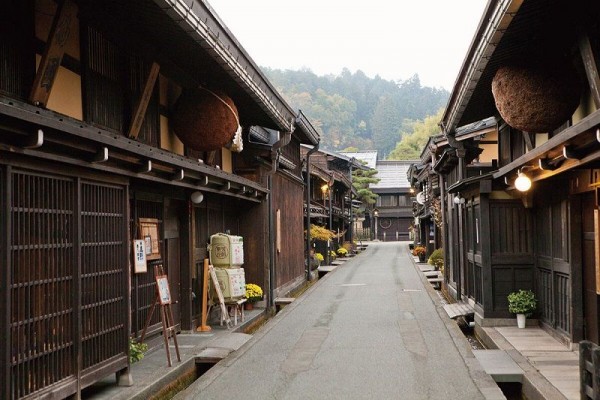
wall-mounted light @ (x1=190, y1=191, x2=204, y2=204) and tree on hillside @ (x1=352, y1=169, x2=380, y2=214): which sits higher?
tree on hillside @ (x1=352, y1=169, x2=380, y2=214)

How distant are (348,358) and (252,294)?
730 centimetres

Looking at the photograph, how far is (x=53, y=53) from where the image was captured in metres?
7.75

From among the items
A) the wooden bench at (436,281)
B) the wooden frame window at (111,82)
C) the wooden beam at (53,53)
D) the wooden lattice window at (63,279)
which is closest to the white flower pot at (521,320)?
the wooden frame window at (111,82)

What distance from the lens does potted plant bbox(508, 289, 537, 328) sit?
50.4 ft

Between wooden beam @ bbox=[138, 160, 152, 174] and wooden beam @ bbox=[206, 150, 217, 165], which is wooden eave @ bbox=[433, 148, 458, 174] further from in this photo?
wooden beam @ bbox=[138, 160, 152, 174]

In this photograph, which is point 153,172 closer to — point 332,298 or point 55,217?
point 55,217

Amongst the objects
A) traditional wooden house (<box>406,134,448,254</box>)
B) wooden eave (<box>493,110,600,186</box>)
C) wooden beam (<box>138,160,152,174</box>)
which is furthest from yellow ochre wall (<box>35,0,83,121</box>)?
traditional wooden house (<box>406,134,448,254</box>)

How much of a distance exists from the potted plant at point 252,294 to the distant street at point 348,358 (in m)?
0.92

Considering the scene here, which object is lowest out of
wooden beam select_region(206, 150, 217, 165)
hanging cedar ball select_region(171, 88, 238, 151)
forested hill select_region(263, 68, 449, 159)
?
wooden beam select_region(206, 150, 217, 165)

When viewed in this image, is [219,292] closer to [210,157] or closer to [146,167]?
[210,157]

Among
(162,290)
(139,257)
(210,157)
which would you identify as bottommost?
(162,290)

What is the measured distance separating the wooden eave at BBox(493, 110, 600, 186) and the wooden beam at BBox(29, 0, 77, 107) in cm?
600

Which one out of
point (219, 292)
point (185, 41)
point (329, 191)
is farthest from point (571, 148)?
point (329, 191)

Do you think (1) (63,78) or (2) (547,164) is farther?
(2) (547,164)
